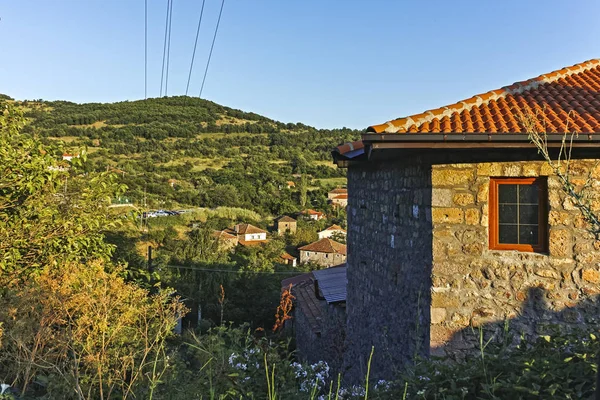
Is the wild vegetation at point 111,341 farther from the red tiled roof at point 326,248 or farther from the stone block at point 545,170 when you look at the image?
the red tiled roof at point 326,248

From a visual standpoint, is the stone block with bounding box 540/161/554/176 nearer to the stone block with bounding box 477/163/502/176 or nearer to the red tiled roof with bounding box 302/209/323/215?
the stone block with bounding box 477/163/502/176

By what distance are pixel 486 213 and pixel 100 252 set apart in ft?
16.5

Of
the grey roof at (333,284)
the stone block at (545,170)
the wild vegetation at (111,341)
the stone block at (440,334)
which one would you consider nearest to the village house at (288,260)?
the grey roof at (333,284)

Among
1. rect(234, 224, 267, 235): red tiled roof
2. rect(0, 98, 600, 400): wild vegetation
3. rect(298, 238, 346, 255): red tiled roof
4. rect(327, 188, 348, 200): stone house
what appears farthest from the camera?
rect(327, 188, 348, 200): stone house

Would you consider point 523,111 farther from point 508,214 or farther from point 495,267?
point 495,267

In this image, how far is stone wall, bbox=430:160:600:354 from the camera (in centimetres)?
494

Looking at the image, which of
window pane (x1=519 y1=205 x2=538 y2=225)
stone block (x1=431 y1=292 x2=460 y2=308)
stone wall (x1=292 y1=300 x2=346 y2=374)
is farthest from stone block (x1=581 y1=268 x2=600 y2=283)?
stone wall (x1=292 y1=300 x2=346 y2=374)

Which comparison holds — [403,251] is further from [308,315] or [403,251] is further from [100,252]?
[308,315]

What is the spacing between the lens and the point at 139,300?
5.80 m

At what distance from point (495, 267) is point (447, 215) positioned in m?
0.66

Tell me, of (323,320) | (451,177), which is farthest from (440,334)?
(323,320)

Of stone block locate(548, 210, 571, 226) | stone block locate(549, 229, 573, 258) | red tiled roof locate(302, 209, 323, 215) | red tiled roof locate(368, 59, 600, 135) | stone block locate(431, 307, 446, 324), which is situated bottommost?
red tiled roof locate(302, 209, 323, 215)

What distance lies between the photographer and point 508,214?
510 cm

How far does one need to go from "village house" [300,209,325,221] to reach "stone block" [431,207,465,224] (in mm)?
32132
